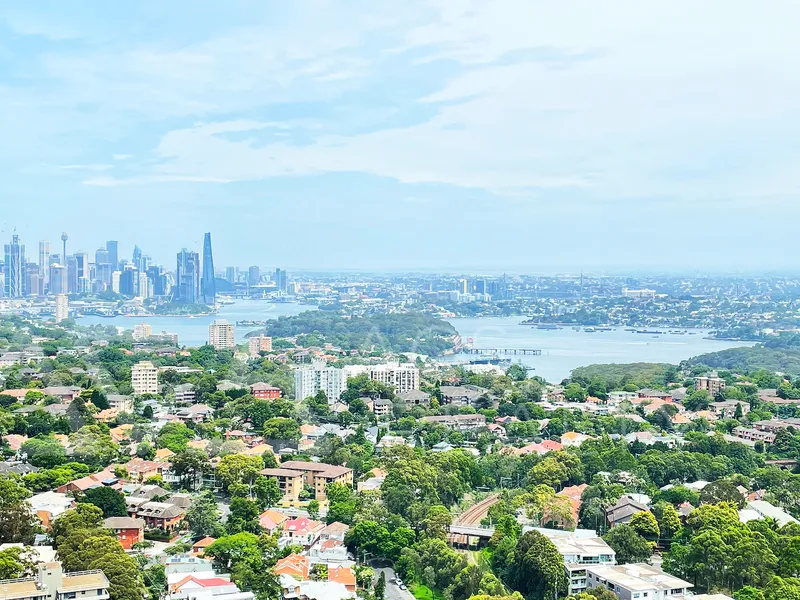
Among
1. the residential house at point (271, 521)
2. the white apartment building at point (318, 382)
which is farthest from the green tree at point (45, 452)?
the white apartment building at point (318, 382)

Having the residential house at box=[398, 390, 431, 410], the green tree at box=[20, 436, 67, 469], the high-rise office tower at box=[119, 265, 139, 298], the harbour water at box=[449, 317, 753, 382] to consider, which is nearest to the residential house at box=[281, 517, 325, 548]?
the green tree at box=[20, 436, 67, 469]

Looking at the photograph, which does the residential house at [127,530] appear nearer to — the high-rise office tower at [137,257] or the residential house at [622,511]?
the residential house at [622,511]

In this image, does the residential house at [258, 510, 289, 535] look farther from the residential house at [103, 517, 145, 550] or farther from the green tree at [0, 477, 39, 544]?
the green tree at [0, 477, 39, 544]

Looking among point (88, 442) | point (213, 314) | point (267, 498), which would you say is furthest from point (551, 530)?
point (213, 314)

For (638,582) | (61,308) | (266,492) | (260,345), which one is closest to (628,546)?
(638,582)

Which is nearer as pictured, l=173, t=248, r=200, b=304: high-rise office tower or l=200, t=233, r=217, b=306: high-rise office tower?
l=173, t=248, r=200, b=304: high-rise office tower

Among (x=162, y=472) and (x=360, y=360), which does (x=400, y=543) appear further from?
(x=360, y=360)

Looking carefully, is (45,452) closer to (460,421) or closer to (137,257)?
(460,421)
